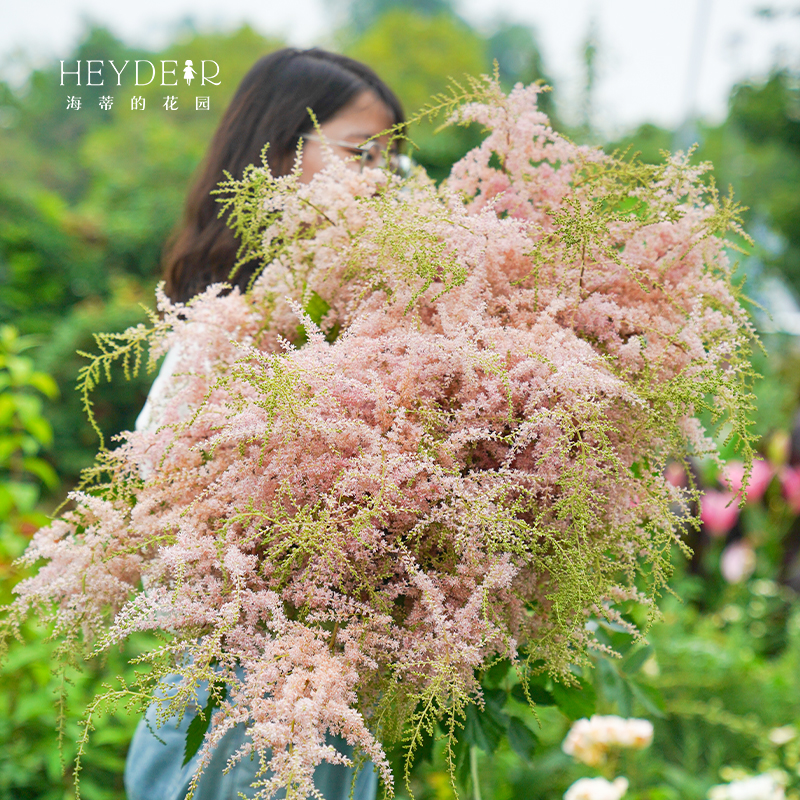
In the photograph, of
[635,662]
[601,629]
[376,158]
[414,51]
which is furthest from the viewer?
[414,51]

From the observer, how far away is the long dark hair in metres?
1.98

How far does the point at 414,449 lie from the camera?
901mm

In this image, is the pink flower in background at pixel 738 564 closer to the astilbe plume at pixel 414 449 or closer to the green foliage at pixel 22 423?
the astilbe plume at pixel 414 449

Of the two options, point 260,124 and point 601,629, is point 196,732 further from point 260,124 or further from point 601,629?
point 260,124

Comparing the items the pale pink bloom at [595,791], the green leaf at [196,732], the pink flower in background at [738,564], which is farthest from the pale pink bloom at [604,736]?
the pink flower in background at [738,564]

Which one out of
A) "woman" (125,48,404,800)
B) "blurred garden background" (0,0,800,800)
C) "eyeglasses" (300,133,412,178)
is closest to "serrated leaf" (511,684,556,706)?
"blurred garden background" (0,0,800,800)

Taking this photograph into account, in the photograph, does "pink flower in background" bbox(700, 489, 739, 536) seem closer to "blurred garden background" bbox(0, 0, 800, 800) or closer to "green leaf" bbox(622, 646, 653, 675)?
"blurred garden background" bbox(0, 0, 800, 800)

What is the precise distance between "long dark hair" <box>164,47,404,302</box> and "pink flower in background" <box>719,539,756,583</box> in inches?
139

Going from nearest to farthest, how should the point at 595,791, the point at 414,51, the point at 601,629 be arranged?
the point at 601,629 < the point at 595,791 < the point at 414,51

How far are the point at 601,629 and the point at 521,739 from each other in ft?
1.07

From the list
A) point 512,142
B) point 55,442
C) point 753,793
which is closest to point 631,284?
point 512,142

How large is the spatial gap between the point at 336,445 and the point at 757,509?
16.1 feet

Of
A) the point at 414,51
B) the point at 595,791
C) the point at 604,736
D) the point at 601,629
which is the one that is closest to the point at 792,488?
the point at 604,736

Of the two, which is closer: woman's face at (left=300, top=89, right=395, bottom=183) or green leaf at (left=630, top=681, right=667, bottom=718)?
green leaf at (left=630, top=681, right=667, bottom=718)
